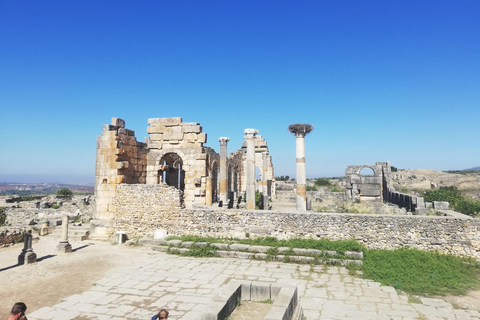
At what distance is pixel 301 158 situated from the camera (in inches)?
577

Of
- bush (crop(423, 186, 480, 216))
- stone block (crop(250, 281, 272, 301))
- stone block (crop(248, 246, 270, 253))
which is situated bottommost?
stone block (crop(248, 246, 270, 253))

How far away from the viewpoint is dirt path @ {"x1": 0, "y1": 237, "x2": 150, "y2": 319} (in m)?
6.87

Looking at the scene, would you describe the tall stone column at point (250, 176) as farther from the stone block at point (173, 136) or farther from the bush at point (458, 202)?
the bush at point (458, 202)

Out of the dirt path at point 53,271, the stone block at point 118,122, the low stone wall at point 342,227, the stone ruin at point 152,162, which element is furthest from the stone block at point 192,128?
the dirt path at point 53,271

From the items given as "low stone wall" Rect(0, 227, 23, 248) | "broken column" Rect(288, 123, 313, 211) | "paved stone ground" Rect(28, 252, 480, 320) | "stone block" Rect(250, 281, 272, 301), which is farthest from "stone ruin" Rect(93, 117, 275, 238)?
"stone block" Rect(250, 281, 272, 301)

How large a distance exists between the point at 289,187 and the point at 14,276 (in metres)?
34.6

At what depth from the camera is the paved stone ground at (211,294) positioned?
5.89 metres

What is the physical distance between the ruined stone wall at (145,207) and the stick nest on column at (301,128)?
6.31 m

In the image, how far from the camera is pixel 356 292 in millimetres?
7012

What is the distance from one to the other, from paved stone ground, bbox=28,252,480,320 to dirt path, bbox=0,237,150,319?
535mm

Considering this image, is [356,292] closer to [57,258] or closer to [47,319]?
[47,319]

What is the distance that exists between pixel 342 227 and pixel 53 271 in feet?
30.7

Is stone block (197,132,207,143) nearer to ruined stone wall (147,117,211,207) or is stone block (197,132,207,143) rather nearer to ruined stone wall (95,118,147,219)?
ruined stone wall (147,117,211,207)

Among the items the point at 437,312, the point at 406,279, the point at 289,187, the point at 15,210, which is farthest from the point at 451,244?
the point at 289,187
